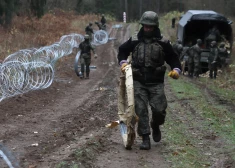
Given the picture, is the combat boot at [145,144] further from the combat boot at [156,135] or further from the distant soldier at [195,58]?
the distant soldier at [195,58]

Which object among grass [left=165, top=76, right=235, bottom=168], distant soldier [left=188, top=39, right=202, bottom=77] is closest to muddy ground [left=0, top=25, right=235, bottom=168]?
grass [left=165, top=76, right=235, bottom=168]

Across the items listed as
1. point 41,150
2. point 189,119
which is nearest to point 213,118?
point 189,119

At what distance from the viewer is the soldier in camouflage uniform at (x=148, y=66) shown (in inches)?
289

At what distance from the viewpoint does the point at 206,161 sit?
7.02m

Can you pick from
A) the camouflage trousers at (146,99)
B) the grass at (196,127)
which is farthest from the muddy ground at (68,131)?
the camouflage trousers at (146,99)

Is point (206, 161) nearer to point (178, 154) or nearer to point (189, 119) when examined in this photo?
point (178, 154)

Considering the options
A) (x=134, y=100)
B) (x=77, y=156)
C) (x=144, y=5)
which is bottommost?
(x=144, y=5)

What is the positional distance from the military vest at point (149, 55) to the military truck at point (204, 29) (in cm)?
1448

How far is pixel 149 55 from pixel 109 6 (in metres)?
65.6

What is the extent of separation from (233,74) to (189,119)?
10733 millimetres

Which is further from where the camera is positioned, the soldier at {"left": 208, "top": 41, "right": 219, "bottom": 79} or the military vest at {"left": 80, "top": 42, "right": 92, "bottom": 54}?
the soldier at {"left": 208, "top": 41, "right": 219, "bottom": 79}

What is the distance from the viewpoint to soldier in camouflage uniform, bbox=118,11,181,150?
24.1ft

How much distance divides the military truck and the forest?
12.5m

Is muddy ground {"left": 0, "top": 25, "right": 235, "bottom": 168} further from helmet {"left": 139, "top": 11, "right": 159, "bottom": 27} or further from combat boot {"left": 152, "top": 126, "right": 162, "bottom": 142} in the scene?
helmet {"left": 139, "top": 11, "right": 159, "bottom": 27}
